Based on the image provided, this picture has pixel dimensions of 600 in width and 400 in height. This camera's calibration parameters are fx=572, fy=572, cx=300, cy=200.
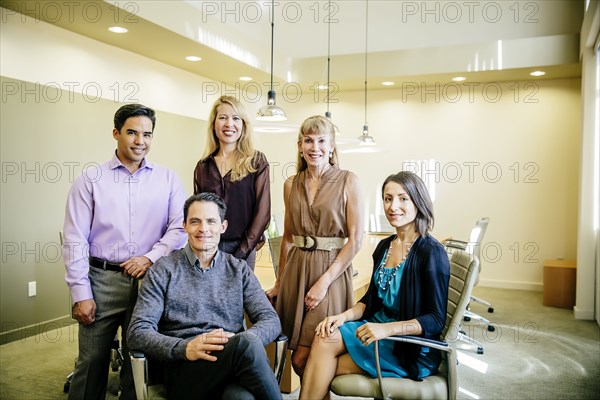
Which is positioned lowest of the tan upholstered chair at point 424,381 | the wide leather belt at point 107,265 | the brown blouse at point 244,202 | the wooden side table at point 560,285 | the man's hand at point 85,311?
the wooden side table at point 560,285

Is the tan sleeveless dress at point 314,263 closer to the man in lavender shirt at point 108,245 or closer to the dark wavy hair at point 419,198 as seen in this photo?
the dark wavy hair at point 419,198

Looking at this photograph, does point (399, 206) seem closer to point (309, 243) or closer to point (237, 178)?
point (309, 243)

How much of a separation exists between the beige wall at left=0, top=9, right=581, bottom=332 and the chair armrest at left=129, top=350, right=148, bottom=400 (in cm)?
297

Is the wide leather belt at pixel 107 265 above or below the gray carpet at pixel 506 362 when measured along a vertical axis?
above

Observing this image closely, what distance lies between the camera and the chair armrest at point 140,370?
6.88ft

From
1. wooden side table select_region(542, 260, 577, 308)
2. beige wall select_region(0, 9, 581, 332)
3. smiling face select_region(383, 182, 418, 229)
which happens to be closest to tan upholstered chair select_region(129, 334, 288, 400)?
smiling face select_region(383, 182, 418, 229)

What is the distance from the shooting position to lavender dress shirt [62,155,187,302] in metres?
2.37

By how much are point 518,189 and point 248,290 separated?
5817 millimetres

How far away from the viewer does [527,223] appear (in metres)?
7.32

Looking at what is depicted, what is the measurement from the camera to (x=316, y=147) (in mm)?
2479

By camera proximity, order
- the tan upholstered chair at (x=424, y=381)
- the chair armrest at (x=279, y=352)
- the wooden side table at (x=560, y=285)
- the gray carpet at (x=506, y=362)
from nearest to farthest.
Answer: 1. the tan upholstered chair at (x=424, y=381)
2. the chair armrest at (x=279, y=352)
3. the gray carpet at (x=506, y=362)
4. the wooden side table at (x=560, y=285)

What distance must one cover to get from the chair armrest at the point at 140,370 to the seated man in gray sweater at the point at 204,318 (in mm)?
50

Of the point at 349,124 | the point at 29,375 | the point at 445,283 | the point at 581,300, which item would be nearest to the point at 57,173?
the point at 29,375

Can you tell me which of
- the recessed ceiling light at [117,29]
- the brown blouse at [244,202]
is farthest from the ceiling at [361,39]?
the brown blouse at [244,202]
